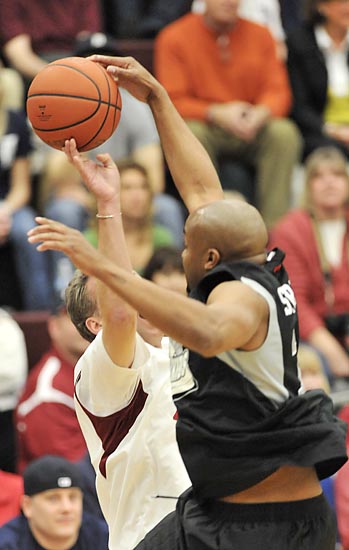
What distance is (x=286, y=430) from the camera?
3791mm

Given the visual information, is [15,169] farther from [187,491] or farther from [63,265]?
[187,491]

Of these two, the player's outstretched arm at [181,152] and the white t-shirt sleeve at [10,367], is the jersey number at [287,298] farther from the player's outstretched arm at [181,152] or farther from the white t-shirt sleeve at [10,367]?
the white t-shirt sleeve at [10,367]

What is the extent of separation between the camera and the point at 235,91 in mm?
9148

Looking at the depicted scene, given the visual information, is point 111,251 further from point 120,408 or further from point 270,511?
point 270,511

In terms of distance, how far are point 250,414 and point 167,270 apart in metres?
2.74

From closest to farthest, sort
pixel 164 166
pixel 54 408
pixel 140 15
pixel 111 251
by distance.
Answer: pixel 111 251, pixel 54 408, pixel 164 166, pixel 140 15

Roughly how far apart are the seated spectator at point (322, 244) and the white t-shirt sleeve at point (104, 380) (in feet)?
12.2

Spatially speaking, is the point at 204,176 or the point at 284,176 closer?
the point at 204,176

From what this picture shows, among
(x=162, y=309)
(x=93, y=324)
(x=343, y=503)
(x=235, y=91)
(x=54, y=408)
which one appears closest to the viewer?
(x=162, y=309)

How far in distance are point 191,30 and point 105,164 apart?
16.7 ft

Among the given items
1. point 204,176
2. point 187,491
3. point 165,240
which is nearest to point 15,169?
point 165,240

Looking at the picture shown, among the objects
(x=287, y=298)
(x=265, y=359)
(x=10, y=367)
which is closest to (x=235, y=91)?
(x=10, y=367)

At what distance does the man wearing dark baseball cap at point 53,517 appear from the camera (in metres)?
6.05

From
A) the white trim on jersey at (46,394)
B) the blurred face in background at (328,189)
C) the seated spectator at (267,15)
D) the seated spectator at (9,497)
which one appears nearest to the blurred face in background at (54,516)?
the seated spectator at (9,497)
